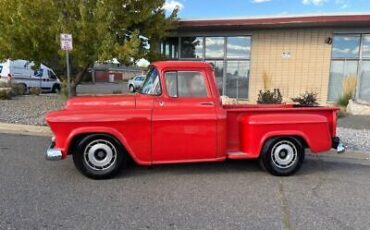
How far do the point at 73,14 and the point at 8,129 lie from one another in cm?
458

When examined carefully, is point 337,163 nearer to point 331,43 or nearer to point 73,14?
point 331,43

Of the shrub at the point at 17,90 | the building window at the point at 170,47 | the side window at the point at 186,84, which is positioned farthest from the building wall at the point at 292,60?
the shrub at the point at 17,90

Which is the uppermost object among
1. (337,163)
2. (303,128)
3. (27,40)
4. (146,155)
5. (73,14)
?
(73,14)

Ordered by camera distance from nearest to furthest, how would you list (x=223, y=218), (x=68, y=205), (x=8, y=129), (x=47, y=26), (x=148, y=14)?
(x=223, y=218), (x=68, y=205), (x=8, y=129), (x=47, y=26), (x=148, y=14)

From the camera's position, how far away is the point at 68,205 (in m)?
4.39

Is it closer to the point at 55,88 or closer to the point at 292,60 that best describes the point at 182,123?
the point at 292,60

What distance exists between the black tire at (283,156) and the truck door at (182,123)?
88 centimetres

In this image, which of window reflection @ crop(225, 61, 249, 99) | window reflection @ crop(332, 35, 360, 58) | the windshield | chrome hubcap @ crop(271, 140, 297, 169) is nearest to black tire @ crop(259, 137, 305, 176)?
chrome hubcap @ crop(271, 140, 297, 169)

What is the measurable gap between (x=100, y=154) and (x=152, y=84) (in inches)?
53.3

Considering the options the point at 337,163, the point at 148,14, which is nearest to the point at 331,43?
the point at 148,14

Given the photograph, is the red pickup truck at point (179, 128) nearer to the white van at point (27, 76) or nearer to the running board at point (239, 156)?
the running board at point (239, 156)

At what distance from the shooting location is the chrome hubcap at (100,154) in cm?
539

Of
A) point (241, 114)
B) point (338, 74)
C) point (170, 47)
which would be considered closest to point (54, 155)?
point (241, 114)

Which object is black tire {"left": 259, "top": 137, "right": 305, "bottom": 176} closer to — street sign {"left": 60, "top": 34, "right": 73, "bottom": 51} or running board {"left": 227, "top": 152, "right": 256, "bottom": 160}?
running board {"left": 227, "top": 152, "right": 256, "bottom": 160}
